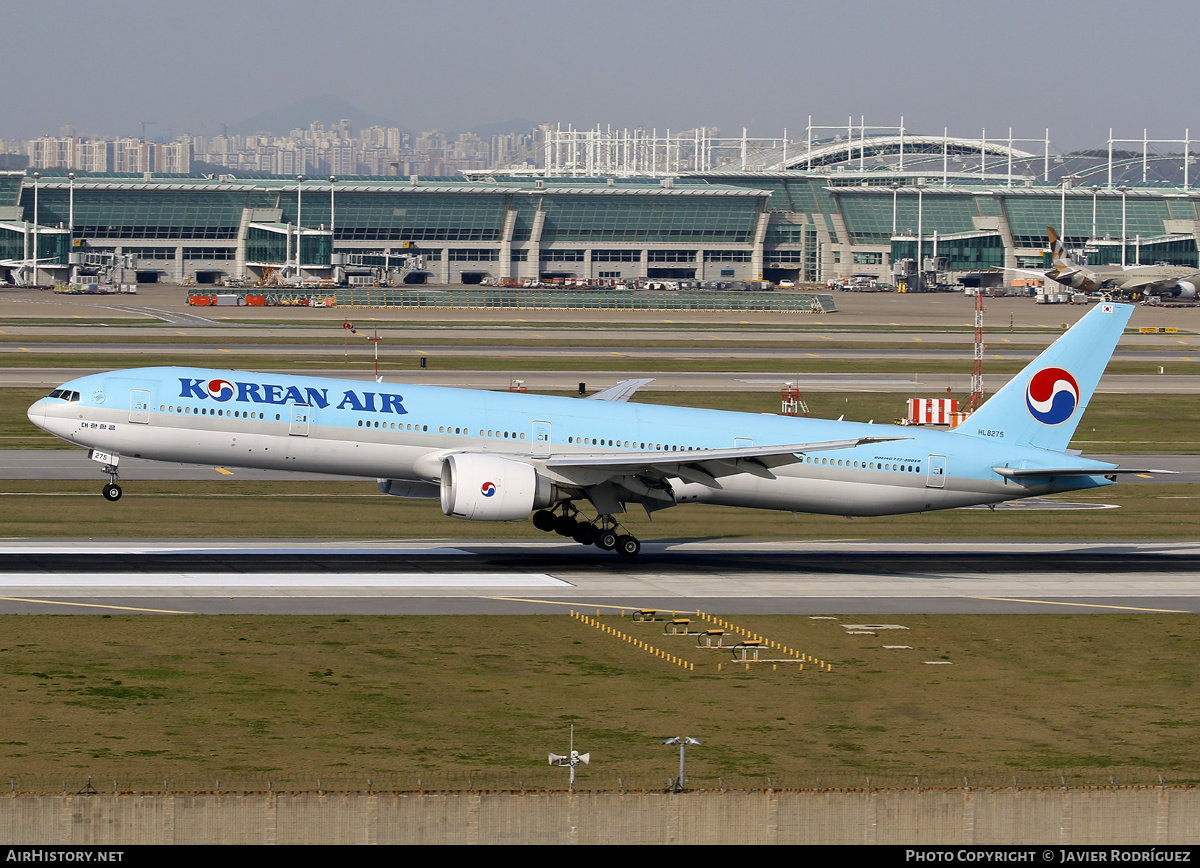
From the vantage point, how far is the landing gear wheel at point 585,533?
163 ft

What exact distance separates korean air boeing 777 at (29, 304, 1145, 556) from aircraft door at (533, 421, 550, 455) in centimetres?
5

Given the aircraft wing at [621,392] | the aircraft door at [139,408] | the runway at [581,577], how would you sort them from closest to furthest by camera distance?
the runway at [581,577] < the aircraft door at [139,408] < the aircraft wing at [621,392]

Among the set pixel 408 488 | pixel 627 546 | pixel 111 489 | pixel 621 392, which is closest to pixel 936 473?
pixel 627 546

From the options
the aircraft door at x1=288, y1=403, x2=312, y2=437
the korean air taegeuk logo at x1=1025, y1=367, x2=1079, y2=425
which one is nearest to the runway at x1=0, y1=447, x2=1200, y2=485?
the korean air taegeuk logo at x1=1025, y1=367, x2=1079, y2=425

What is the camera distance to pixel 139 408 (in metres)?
45.6

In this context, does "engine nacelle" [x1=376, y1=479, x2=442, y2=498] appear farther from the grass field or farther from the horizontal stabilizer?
the horizontal stabilizer

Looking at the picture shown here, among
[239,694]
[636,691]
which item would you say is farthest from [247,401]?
[636,691]

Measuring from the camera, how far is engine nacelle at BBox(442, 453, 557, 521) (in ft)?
145

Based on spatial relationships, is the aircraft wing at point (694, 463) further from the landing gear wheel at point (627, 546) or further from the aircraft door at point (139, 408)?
the aircraft door at point (139, 408)

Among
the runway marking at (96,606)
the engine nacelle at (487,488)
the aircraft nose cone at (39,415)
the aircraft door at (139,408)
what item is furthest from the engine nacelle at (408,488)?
the aircraft nose cone at (39,415)

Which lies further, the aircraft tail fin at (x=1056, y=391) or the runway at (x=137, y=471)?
the runway at (x=137, y=471)

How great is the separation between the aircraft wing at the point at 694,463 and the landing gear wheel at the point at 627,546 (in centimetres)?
270
